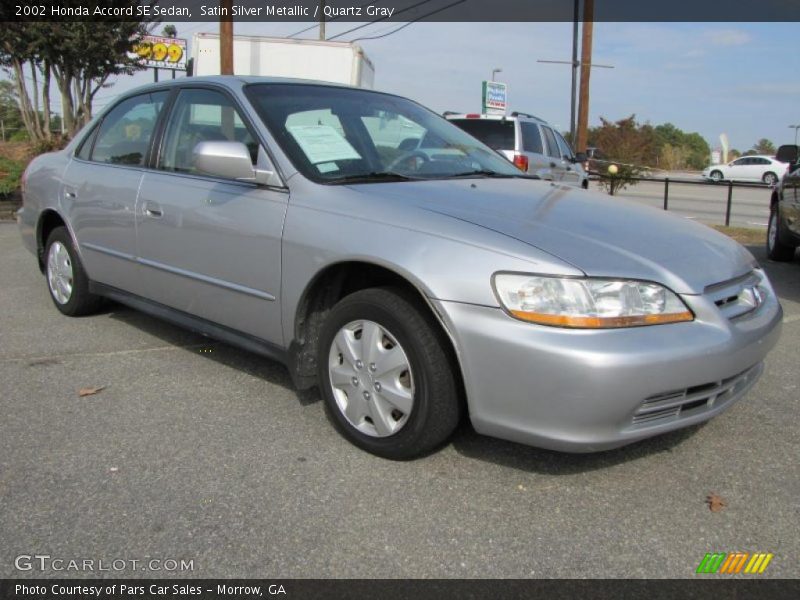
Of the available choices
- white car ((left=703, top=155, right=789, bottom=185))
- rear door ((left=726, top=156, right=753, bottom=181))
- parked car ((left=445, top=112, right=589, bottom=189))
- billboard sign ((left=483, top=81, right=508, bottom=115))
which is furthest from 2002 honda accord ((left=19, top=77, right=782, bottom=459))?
rear door ((left=726, top=156, right=753, bottom=181))

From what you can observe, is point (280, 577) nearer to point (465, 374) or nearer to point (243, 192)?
point (465, 374)

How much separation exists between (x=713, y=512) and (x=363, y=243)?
162 cm

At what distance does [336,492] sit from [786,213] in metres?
6.63

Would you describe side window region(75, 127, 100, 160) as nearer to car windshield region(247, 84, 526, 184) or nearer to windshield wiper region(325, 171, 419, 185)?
car windshield region(247, 84, 526, 184)

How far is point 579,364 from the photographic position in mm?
2445

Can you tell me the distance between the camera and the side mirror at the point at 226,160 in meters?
3.27

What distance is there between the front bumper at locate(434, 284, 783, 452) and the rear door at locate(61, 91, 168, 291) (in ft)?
7.72

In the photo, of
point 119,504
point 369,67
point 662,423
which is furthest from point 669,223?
point 369,67

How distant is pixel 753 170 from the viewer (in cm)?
3706

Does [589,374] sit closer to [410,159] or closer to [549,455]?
[549,455]

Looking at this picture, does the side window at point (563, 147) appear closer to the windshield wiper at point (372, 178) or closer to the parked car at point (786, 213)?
the parked car at point (786, 213)

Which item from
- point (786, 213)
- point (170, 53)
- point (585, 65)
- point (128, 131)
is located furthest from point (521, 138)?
point (170, 53)

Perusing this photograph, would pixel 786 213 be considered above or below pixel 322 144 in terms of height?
below

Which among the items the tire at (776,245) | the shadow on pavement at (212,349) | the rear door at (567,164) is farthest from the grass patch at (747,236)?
the shadow on pavement at (212,349)
